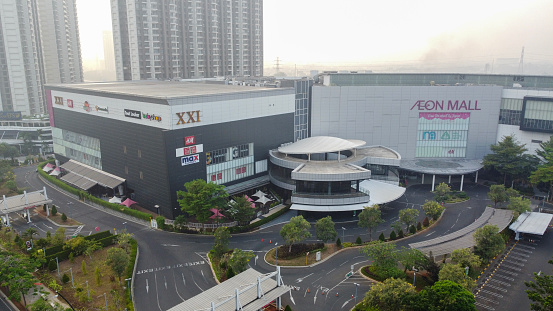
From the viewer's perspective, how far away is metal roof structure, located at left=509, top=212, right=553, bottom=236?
54531mm

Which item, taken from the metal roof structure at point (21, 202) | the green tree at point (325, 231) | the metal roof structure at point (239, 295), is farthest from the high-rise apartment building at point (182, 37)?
the metal roof structure at point (239, 295)

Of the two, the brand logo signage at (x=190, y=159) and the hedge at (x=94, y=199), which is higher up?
the brand logo signage at (x=190, y=159)

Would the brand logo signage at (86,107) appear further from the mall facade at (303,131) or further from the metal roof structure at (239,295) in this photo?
the metal roof structure at (239,295)

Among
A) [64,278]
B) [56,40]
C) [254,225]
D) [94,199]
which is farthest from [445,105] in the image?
[56,40]

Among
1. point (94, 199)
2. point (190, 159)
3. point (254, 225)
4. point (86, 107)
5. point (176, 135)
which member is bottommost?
point (254, 225)

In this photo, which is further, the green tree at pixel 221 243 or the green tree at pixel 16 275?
the green tree at pixel 221 243

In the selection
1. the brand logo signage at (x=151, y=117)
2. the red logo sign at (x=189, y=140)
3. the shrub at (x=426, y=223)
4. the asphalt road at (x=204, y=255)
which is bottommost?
the asphalt road at (x=204, y=255)

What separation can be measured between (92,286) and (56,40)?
13927cm

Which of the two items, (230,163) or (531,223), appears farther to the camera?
(230,163)

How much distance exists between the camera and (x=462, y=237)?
52.8 metres

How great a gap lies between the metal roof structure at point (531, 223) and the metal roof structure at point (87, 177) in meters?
65.0

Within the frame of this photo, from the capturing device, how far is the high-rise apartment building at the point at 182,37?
124438 mm

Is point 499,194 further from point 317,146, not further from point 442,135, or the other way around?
point 317,146

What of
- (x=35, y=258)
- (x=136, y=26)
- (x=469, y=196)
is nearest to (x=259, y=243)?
(x=35, y=258)
